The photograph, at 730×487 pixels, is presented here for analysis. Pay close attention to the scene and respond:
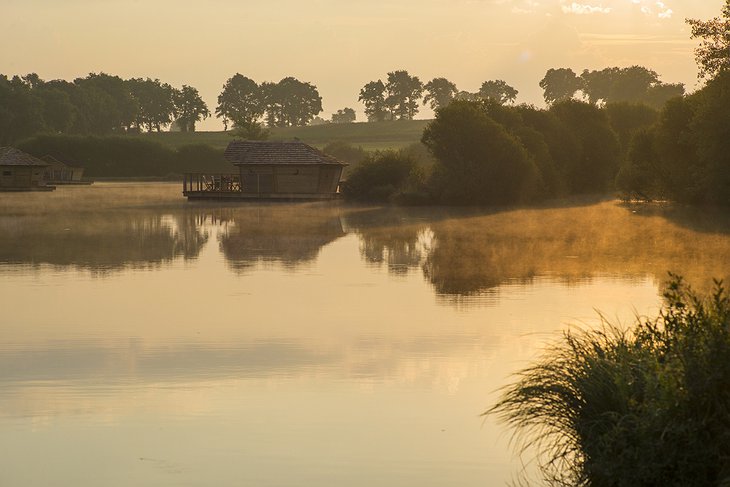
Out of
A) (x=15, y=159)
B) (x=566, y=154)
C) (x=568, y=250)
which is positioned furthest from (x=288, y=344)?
(x=15, y=159)

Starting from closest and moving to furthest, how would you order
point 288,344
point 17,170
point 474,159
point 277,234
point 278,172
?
point 288,344
point 277,234
point 474,159
point 278,172
point 17,170

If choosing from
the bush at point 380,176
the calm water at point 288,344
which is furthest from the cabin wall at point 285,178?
the calm water at point 288,344

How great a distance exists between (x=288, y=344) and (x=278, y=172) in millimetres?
63846

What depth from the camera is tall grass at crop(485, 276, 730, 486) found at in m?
8.04

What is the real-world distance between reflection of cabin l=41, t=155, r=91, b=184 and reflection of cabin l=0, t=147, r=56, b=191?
57.2 feet

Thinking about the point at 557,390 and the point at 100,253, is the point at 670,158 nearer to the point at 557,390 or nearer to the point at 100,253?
the point at 100,253

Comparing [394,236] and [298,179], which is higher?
[298,179]

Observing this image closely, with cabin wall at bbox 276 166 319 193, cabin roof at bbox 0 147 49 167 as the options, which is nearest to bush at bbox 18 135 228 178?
cabin roof at bbox 0 147 49 167

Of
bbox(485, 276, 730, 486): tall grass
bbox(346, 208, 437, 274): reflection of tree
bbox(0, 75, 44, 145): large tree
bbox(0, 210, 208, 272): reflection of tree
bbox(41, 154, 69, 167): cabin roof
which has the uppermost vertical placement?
bbox(0, 75, 44, 145): large tree

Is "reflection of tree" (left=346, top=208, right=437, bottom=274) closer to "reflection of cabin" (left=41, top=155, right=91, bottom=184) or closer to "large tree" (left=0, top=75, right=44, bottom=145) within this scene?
"reflection of cabin" (left=41, top=155, right=91, bottom=184)


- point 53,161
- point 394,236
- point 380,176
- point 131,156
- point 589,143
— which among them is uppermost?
point 589,143

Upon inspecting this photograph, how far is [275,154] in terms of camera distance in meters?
79.6

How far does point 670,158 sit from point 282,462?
59.4m

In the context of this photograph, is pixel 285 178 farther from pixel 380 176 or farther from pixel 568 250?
pixel 568 250
